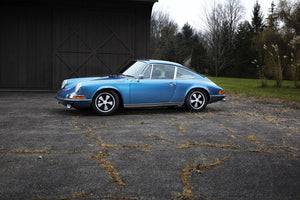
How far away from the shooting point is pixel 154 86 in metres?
7.58

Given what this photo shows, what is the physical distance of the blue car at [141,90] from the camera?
7012 millimetres

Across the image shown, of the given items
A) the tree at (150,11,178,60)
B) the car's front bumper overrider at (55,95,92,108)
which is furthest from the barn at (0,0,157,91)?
the tree at (150,11,178,60)

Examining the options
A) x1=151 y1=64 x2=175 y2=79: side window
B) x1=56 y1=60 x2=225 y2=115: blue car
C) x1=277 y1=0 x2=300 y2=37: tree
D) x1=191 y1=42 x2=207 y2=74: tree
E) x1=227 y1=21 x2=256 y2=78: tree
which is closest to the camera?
x1=56 y1=60 x2=225 y2=115: blue car

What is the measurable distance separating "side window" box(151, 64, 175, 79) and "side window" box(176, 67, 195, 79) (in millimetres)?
158

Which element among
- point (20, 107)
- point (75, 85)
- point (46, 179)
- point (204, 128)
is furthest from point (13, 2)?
point (46, 179)

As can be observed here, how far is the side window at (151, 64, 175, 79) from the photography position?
7750mm

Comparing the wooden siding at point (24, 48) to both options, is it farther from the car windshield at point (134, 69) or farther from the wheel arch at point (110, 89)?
the wheel arch at point (110, 89)

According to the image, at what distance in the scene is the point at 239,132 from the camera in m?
5.61

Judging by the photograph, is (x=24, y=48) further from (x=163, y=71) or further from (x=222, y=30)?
(x=222, y=30)

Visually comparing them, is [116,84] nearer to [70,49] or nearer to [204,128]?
[204,128]

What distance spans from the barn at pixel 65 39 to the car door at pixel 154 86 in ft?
18.9

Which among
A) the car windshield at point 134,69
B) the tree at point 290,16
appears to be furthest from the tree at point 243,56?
the car windshield at point 134,69

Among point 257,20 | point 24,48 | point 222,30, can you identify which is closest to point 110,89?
point 24,48

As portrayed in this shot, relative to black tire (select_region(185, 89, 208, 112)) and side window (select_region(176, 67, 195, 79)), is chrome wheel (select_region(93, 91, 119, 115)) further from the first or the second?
black tire (select_region(185, 89, 208, 112))
